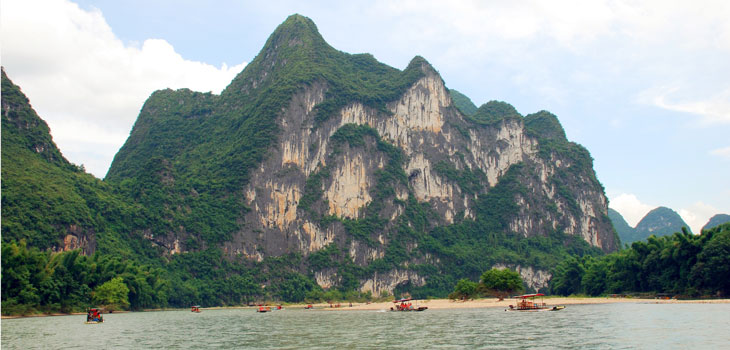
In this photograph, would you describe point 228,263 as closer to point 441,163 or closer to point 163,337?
point 441,163

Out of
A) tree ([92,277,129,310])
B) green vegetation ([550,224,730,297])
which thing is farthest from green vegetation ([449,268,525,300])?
tree ([92,277,129,310])

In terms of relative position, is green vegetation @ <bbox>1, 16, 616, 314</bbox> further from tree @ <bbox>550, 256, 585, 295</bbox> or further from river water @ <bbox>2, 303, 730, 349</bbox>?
river water @ <bbox>2, 303, 730, 349</bbox>

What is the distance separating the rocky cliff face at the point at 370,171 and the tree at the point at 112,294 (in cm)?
3847

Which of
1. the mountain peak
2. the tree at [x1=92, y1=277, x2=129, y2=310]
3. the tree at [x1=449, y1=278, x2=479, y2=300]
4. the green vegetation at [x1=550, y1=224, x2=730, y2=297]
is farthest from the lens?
the mountain peak

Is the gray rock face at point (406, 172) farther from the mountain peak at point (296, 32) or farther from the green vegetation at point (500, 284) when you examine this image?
the green vegetation at point (500, 284)

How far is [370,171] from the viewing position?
14400 centimetres

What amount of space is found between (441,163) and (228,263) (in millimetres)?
62472

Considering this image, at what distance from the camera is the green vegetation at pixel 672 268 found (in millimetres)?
56062

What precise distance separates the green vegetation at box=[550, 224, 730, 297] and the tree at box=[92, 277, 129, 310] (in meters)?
58.1

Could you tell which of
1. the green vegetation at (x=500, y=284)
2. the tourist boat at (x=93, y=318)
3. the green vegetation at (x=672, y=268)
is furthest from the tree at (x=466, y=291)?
the tourist boat at (x=93, y=318)

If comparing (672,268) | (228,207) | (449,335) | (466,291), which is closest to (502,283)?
(466,291)

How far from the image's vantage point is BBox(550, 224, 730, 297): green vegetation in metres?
56.1

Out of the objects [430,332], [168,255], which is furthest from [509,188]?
[430,332]

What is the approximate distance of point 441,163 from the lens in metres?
155
